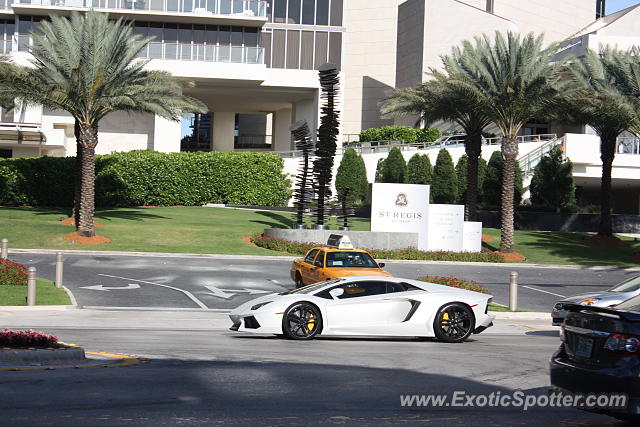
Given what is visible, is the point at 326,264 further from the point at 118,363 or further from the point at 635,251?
the point at 635,251

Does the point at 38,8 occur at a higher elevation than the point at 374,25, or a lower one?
lower

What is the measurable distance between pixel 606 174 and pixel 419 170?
15176 millimetres

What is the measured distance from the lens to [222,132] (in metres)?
68.8

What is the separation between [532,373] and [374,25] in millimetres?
71389

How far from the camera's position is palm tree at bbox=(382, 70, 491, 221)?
36.8 meters

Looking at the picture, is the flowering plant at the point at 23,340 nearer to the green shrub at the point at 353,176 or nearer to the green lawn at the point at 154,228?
the green lawn at the point at 154,228

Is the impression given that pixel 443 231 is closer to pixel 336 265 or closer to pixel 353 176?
pixel 336 265

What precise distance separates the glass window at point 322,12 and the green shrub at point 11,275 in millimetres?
44164

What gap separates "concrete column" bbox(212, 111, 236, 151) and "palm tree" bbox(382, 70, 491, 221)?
1191 inches

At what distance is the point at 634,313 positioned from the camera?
6711 millimetres

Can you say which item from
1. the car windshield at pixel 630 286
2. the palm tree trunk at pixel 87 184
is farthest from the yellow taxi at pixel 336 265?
the palm tree trunk at pixel 87 184

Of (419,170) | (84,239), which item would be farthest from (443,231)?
(419,170)

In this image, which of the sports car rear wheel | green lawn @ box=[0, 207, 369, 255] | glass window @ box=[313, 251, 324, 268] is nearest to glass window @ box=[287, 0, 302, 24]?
green lawn @ box=[0, 207, 369, 255]

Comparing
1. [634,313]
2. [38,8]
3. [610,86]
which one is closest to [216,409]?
[634,313]
